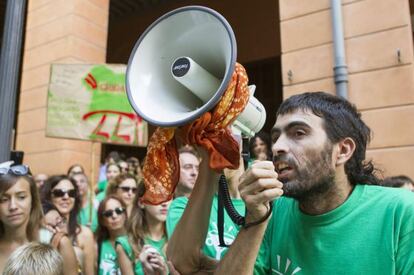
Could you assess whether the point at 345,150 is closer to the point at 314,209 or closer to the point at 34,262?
the point at 314,209

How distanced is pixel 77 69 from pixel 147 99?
4106mm

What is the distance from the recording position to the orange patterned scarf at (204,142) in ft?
4.63

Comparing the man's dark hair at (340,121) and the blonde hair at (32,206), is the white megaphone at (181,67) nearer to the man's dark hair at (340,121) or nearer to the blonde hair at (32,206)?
the man's dark hair at (340,121)

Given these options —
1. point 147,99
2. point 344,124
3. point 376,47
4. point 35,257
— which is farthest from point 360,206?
point 376,47

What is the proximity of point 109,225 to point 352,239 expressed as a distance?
9.26 feet

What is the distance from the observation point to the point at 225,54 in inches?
58.6

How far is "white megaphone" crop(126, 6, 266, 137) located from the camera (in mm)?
1505

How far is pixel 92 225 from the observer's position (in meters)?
4.38

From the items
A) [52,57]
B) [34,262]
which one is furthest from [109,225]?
[52,57]

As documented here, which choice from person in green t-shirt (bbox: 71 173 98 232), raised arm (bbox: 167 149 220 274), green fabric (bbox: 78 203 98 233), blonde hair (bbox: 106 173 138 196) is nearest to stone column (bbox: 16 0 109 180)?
person in green t-shirt (bbox: 71 173 98 232)

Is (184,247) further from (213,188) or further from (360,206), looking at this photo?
(360,206)

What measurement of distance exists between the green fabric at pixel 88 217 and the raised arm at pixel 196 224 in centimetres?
279

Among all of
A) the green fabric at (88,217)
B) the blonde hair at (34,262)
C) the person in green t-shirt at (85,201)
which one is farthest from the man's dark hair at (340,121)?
the person in green t-shirt at (85,201)

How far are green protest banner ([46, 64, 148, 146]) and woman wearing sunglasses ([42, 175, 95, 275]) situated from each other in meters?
1.23
